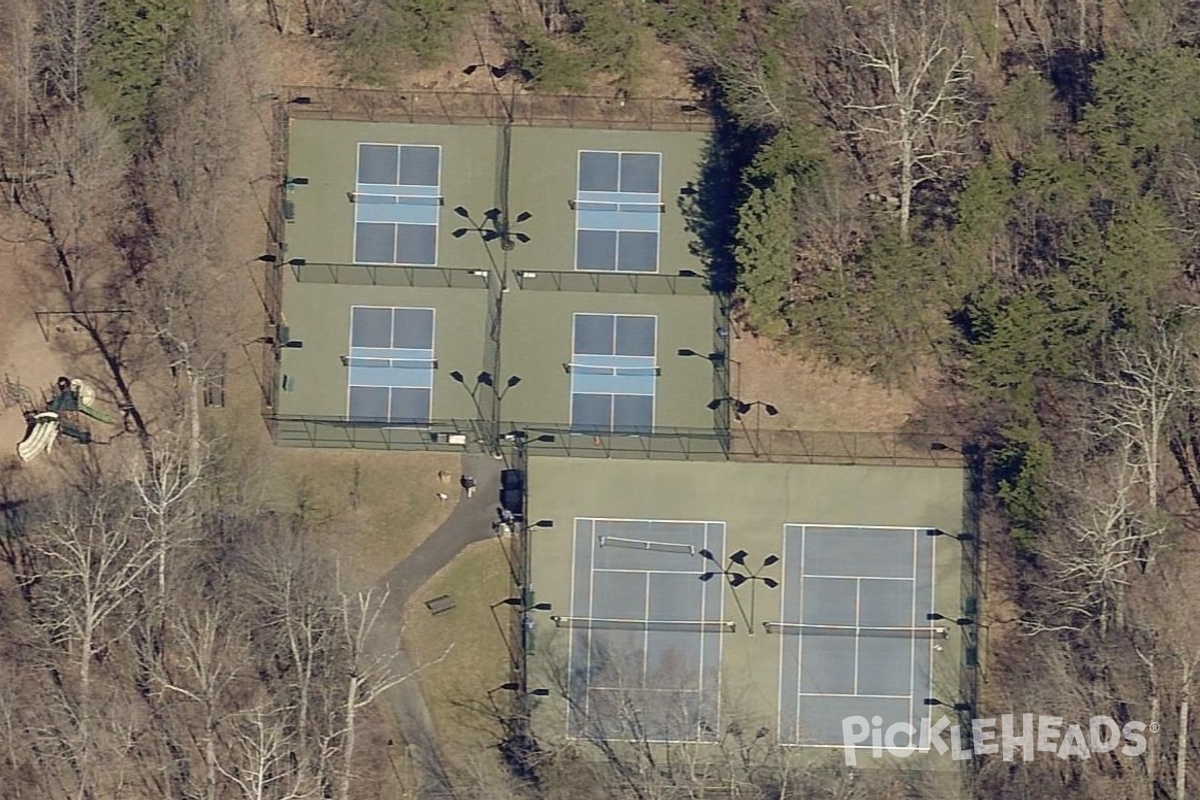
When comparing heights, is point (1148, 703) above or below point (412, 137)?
below

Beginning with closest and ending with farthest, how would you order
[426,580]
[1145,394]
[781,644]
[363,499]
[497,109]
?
[1145,394]
[781,644]
[426,580]
[363,499]
[497,109]

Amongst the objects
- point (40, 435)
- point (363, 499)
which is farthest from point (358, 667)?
point (40, 435)

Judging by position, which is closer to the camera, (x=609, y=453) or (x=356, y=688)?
(x=356, y=688)

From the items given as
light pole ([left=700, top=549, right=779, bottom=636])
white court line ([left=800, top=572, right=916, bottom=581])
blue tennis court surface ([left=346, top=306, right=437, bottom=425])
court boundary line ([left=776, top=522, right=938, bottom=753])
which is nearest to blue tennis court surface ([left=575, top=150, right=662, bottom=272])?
blue tennis court surface ([left=346, top=306, right=437, bottom=425])

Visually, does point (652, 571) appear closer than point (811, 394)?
Yes

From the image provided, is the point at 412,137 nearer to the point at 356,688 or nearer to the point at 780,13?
the point at 780,13

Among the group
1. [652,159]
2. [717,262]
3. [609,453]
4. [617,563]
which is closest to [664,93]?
[652,159]

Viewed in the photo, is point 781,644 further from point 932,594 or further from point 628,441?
point 628,441
